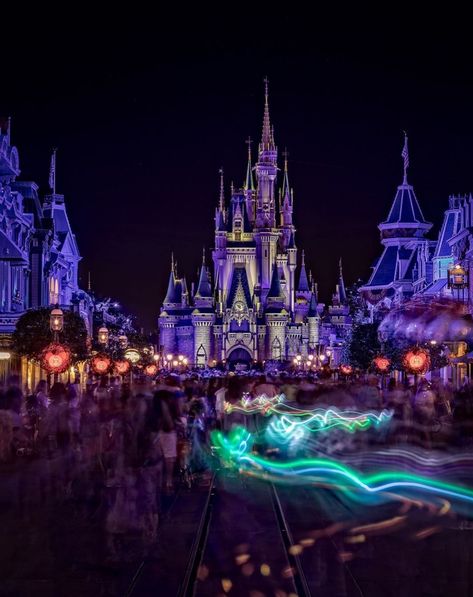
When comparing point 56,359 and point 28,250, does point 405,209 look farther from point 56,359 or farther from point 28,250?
point 56,359

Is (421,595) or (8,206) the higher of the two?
(8,206)

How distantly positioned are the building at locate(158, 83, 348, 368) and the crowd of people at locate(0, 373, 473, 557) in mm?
123875

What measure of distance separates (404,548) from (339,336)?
153 meters

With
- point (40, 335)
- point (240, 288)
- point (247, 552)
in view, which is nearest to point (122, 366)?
point (40, 335)

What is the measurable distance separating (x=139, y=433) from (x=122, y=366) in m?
36.0

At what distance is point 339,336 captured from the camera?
164250mm

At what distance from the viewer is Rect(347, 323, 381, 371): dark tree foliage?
202ft

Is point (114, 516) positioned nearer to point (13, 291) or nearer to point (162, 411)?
point (162, 411)

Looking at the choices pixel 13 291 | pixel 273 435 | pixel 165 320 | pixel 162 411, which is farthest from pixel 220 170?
pixel 162 411

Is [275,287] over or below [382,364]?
over

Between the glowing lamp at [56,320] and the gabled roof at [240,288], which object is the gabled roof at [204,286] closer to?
the gabled roof at [240,288]

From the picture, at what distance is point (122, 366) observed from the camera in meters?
49.9

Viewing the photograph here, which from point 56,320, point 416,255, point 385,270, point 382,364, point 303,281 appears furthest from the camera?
point 303,281

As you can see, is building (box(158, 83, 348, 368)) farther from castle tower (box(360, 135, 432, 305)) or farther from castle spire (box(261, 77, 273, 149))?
castle tower (box(360, 135, 432, 305))
